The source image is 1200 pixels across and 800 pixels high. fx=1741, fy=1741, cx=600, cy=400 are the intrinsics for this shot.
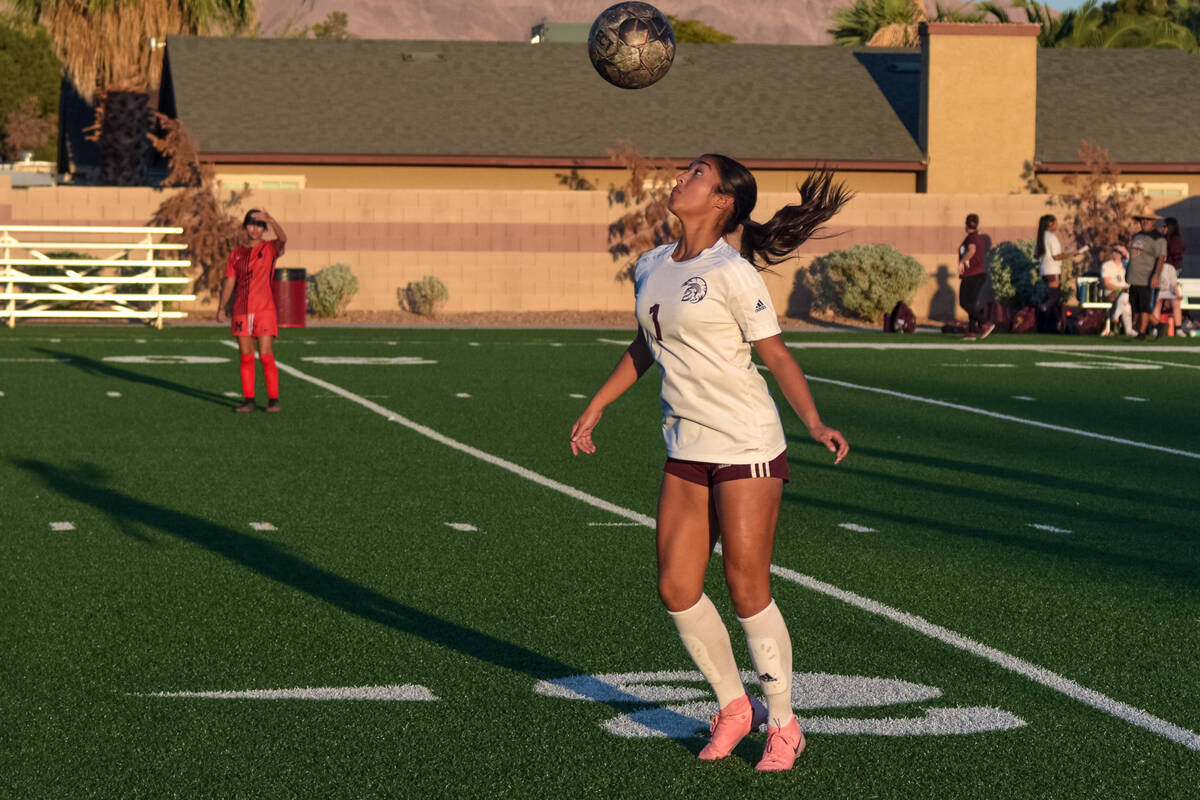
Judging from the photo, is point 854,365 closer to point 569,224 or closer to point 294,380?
point 294,380

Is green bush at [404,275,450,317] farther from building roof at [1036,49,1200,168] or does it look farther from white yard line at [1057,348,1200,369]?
building roof at [1036,49,1200,168]

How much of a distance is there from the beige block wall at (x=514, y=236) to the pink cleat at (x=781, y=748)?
2764 centimetres

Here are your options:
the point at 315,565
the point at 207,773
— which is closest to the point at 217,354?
the point at 315,565

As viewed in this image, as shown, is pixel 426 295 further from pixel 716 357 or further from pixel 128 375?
pixel 716 357

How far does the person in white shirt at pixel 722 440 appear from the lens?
17.5 feet

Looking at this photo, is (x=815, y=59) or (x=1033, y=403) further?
(x=815, y=59)

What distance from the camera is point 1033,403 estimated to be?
17750mm

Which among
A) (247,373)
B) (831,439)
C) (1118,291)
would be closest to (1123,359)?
(1118,291)

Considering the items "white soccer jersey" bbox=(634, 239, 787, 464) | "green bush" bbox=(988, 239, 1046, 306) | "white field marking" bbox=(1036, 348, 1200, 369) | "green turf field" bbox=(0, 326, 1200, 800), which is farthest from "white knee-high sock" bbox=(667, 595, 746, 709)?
"green bush" bbox=(988, 239, 1046, 306)

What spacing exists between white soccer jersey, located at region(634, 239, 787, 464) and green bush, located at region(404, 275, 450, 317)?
92.1ft

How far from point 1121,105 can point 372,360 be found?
24895mm

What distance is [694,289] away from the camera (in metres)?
5.40

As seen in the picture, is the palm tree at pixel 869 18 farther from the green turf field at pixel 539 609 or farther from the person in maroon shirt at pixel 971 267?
the green turf field at pixel 539 609

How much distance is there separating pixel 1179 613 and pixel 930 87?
1237 inches
